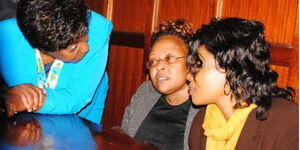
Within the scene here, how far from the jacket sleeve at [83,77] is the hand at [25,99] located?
0.05m

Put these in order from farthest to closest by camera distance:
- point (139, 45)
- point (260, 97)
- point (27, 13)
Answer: point (139, 45), point (27, 13), point (260, 97)

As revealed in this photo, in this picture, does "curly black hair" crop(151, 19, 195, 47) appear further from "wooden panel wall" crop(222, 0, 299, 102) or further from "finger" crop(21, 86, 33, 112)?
"finger" crop(21, 86, 33, 112)

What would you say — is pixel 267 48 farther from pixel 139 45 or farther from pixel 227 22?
pixel 139 45

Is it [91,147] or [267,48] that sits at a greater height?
[267,48]

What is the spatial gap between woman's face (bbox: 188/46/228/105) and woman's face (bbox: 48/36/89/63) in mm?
611

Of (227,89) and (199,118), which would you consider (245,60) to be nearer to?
(227,89)

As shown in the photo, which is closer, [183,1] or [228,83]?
[228,83]

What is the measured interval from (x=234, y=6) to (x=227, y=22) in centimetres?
60

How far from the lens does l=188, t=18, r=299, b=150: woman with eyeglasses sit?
1.35 metres

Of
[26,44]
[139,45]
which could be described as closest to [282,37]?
[139,45]

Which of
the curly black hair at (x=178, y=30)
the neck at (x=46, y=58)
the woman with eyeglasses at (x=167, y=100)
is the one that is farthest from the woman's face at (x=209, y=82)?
the neck at (x=46, y=58)

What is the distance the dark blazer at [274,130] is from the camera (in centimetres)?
132

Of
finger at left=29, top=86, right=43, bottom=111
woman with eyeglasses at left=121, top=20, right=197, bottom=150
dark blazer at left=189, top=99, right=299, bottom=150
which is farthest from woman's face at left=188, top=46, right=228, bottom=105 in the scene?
finger at left=29, top=86, right=43, bottom=111

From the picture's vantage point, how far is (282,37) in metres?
1.88
